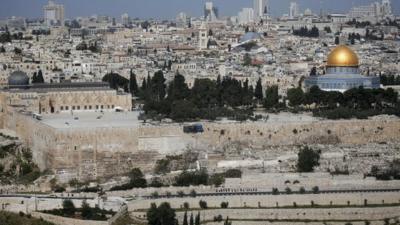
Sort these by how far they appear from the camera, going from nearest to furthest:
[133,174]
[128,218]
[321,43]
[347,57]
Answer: [128,218] → [133,174] → [347,57] → [321,43]

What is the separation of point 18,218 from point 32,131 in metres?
7.90

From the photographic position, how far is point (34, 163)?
115 feet

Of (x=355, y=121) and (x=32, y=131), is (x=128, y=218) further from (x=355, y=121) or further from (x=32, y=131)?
(x=355, y=121)

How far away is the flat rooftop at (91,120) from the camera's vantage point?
34.7 metres

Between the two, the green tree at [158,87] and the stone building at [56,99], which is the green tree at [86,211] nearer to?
the stone building at [56,99]

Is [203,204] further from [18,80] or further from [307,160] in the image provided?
[18,80]

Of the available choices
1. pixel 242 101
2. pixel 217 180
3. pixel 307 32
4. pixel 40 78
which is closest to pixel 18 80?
pixel 40 78

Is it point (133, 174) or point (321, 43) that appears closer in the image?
point (133, 174)

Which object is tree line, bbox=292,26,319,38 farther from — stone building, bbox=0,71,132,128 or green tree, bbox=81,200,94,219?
green tree, bbox=81,200,94,219

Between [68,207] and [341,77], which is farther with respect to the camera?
[341,77]

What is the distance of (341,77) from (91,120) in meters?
12.5

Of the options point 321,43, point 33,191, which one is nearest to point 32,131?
point 33,191

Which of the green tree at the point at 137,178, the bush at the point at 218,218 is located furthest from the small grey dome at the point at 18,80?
the bush at the point at 218,218

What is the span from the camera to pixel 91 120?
3684 cm
